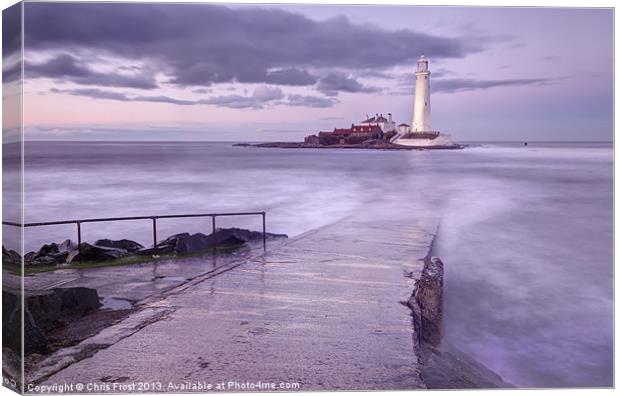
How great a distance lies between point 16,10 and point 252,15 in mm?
1560

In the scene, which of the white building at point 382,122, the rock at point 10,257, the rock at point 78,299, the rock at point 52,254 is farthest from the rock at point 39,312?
the white building at point 382,122

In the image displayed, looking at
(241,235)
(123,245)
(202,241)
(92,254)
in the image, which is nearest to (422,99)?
(241,235)

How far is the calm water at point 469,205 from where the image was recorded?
4793mm

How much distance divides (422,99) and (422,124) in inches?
10.8

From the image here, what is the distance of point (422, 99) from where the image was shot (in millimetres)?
5195

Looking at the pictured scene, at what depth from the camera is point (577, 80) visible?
16.2 feet

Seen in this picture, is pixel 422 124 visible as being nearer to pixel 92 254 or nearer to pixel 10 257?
pixel 92 254

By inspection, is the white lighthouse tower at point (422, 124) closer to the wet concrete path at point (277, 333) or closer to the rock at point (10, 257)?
the wet concrete path at point (277, 333)

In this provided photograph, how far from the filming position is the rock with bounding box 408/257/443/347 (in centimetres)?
437

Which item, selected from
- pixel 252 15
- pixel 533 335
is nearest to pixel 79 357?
pixel 252 15

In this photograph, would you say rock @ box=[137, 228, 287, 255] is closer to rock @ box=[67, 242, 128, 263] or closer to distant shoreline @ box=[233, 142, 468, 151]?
rock @ box=[67, 242, 128, 263]

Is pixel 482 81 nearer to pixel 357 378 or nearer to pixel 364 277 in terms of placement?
pixel 364 277

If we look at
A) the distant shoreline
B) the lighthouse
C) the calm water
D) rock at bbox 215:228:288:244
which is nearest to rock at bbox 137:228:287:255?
rock at bbox 215:228:288:244

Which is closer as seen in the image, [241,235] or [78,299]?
[78,299]
